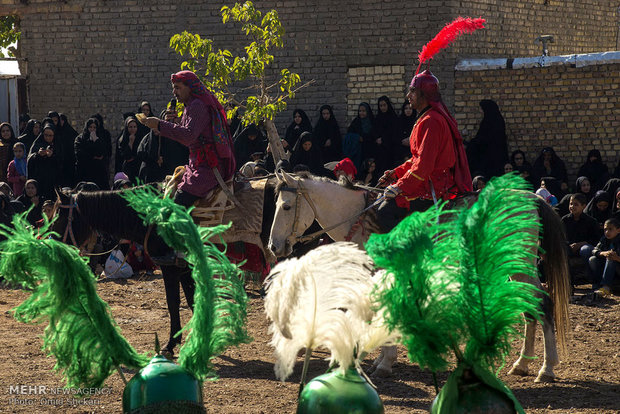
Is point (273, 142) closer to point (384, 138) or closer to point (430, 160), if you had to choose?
point (384, 138)

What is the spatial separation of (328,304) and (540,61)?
42.1ft

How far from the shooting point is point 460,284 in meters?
2.80

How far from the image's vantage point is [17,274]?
10.3ft

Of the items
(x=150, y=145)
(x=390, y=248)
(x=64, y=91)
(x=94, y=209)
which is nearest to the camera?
(x=390, y=248)

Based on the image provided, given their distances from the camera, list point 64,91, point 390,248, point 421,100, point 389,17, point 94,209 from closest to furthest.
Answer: point 390,248, point 421,100, point 94,209, point 389,17, point 64,91

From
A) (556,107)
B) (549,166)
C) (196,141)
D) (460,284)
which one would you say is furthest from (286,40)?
(460,284)

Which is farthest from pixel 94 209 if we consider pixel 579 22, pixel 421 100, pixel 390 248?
pixel 579 22

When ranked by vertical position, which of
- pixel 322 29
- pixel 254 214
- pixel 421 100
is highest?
pixel 322 29

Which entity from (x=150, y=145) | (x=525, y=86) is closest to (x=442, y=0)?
(x=525, y=86)

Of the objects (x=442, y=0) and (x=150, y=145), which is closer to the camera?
(x=150, y=145)

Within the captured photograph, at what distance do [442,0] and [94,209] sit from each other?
10035 millimetres

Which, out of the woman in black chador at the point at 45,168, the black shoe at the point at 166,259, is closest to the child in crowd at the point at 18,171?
the woman in black chador at the point at 45,168

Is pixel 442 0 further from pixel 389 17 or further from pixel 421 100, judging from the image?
pixel 421 100

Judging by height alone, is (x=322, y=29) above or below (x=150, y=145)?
above
